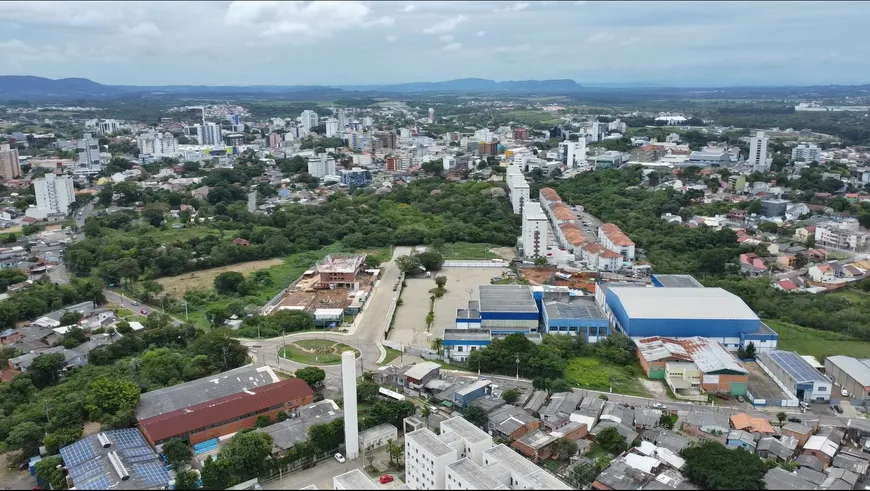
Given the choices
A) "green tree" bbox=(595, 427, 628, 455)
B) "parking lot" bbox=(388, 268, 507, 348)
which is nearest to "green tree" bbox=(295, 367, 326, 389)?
"parking lot" bbox=(388, 268, 507, 348)

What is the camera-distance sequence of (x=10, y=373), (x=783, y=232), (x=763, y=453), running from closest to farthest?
1. (x=763, y=453)
2. (x=10, y=373)
3. (x=783, y=232)

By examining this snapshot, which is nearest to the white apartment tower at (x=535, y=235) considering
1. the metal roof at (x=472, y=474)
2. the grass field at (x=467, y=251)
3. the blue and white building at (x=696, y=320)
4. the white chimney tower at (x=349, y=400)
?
the grass field at (x=467, y=251)

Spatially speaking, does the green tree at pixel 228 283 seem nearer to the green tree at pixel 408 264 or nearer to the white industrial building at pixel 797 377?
the green tree at pixel 408 264

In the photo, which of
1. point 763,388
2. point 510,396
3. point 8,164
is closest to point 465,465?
point 510,396

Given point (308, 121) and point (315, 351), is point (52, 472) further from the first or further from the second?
point (308, 121)

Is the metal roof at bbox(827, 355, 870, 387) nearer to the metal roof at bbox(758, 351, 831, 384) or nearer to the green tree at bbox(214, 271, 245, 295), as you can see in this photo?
the metal roof at bbox(758, 351, 831, 384)

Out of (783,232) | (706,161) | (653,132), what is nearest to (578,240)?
(783,232)

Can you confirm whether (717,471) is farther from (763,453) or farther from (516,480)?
(516,480)
